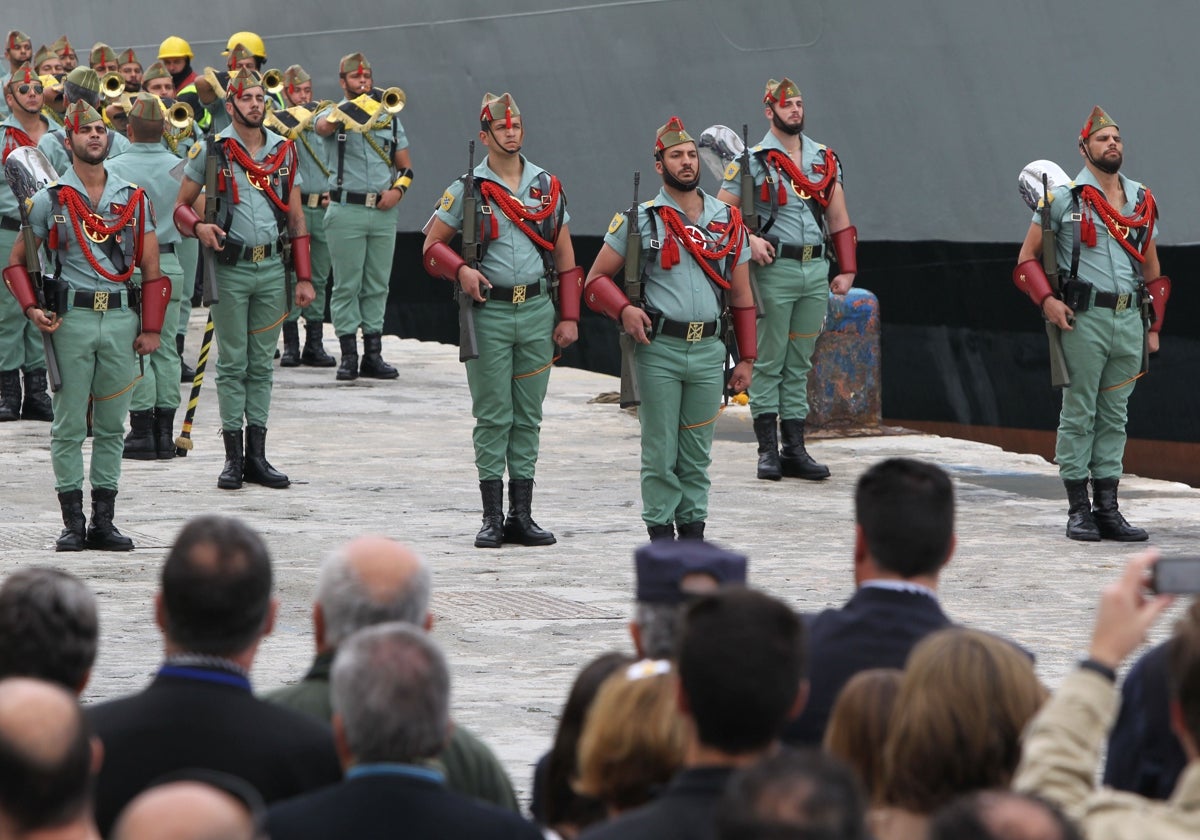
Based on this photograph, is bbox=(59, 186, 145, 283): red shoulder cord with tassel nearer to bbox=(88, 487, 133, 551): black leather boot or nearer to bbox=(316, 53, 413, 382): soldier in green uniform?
bbox=(88, 487, 133, 551): black leather boot

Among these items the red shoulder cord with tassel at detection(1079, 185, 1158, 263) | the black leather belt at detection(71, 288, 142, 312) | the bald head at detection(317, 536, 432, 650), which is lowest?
the bald head at detection(317, 536, 432, 650)

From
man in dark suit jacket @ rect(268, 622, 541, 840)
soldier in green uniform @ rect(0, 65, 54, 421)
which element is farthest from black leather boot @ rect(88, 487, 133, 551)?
man in dark suit jacket @ rect(268, 622, 541, 840)

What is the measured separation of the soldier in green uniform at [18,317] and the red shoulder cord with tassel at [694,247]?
5.09 meters

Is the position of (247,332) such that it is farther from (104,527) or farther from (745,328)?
(745,328)

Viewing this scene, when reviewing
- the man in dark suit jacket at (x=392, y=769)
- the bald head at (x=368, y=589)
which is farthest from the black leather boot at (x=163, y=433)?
the man in dark suit jacket at (x=392, y=769)

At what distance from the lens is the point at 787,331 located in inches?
453

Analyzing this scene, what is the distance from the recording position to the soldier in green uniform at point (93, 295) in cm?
904

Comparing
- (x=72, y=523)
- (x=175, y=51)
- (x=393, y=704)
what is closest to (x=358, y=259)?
(x=175, y=51)

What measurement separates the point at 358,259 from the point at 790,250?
449 cm

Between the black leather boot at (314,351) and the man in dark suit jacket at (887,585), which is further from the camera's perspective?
the black leather boot at (314,351)

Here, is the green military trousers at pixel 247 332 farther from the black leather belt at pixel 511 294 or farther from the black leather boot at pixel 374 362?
the black leather boot at pixel 374 362

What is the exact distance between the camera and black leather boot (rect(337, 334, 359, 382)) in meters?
15.2

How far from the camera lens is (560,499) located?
11227mm

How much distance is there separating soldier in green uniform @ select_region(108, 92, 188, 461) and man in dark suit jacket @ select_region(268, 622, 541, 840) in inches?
345
